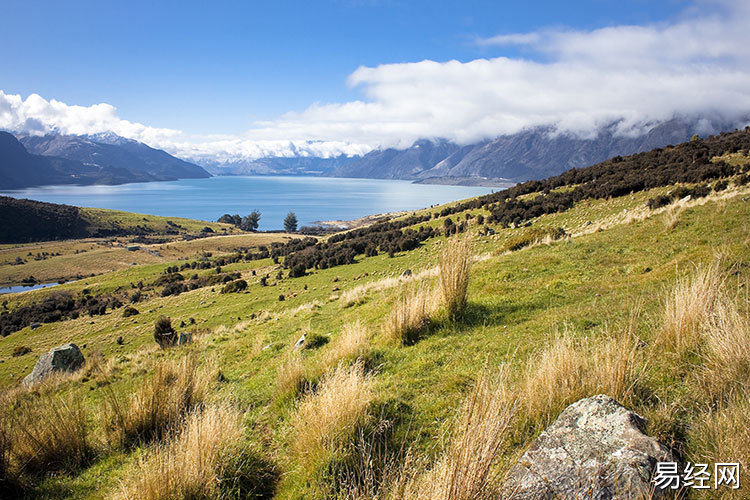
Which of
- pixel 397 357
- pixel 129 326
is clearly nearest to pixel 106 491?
pixel 397 357

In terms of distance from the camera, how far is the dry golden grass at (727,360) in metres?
3.20

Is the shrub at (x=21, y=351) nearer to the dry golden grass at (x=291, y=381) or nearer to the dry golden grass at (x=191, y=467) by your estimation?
the dry golden grass at (x=291, y=381)

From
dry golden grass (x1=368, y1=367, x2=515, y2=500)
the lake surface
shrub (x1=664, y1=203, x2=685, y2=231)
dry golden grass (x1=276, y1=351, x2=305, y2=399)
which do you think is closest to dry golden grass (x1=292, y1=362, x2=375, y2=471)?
dry golden grass (x1=368, y1=367, x2=515, y2=500)

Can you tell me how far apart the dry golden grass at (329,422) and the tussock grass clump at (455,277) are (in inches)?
141

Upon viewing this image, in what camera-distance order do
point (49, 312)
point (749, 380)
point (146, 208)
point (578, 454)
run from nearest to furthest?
point (578, 454) < point (749, 380) < point (49, 312) < point (146, 208)

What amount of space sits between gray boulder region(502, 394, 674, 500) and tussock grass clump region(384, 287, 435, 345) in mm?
3884

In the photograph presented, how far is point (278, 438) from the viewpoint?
427 cm

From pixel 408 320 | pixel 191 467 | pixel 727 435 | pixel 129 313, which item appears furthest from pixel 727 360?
pixel 129 313

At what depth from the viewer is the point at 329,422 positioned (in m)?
3.50

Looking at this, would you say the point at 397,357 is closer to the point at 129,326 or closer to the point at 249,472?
the point at 249,472

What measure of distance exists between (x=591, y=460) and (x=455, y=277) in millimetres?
4566

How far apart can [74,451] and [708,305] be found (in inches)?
315

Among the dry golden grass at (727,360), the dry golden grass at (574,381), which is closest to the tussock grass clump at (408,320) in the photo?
the dry golden grass at (574,381)

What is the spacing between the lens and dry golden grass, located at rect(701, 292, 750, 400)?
3.20 m
